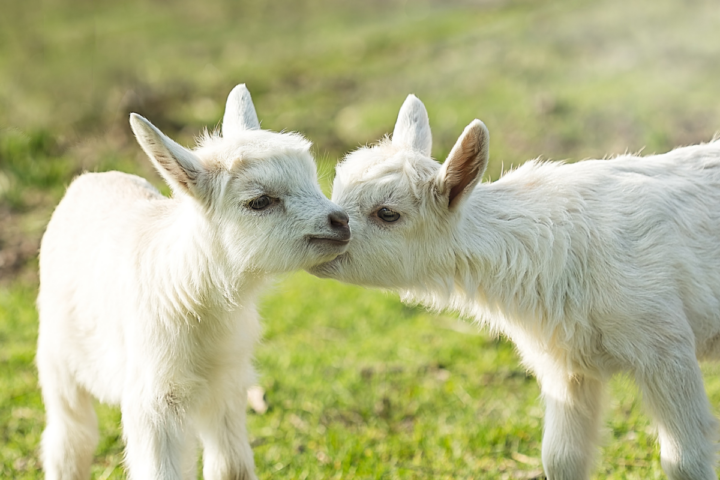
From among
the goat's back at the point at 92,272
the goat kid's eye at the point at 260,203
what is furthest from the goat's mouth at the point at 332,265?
the goat's back at the point at 92,272

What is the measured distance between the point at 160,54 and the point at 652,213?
1167cm

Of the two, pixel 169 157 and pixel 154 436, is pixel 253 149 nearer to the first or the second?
pixel 169 157

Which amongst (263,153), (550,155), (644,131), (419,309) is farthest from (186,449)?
(644,131)

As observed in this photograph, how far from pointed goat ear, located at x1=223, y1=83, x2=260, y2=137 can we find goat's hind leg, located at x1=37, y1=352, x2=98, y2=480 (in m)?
1.74

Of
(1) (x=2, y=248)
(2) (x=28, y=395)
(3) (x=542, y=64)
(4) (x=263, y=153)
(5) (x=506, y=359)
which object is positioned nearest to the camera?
(4) (x=263, y=153)

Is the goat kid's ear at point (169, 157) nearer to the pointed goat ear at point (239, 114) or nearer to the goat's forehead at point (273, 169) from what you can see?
the goat's forehead at point (273, 169)

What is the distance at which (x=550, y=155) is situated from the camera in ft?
35.3

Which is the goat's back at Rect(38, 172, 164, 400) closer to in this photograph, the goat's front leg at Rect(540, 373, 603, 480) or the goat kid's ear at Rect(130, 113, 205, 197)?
the goat kid's ear at Rect(130, 113, 205, 197)

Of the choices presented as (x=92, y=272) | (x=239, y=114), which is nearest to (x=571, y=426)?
(x=239, y=114)

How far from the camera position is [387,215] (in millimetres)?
4395

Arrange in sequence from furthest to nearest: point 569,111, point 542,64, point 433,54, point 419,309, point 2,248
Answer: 1. point 433,54
2. point 542,64
3. point 569,111
4. point 2,248
5. point 419,309

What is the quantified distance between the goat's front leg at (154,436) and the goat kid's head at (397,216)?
39.6 inches

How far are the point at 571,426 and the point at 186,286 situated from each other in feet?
7.24

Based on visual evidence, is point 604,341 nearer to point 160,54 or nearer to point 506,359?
point 506,359
